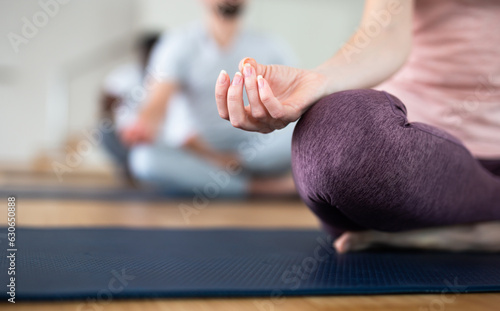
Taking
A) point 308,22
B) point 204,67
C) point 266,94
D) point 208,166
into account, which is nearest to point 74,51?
point 308,22

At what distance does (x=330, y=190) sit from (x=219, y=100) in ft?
0.72

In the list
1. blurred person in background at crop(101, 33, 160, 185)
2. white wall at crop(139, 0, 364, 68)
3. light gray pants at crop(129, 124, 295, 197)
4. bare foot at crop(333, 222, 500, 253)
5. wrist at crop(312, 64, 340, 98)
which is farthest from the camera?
white wall at crop(139, 0, 364, 68)

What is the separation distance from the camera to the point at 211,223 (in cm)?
162

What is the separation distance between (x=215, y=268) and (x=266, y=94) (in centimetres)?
28

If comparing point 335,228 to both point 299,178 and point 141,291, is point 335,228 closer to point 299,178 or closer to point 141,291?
point 299,178

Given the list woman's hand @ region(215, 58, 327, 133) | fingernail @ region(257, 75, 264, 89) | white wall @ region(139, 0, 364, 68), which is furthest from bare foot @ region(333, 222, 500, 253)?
white wall @ region(139, 0, 364, 68)

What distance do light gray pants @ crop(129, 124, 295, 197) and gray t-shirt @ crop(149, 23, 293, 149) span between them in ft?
0.36

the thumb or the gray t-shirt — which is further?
the gray t-shirt

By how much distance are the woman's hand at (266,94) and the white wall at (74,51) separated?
5.69 metres

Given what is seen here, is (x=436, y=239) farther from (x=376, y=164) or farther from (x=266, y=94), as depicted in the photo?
(x=266, y=94)

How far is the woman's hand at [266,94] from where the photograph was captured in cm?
73

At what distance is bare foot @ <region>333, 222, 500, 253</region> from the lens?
1.02 metres

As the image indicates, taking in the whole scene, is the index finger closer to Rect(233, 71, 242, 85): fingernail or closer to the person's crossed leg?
Rect(233, 71, 242, 85): fingernail

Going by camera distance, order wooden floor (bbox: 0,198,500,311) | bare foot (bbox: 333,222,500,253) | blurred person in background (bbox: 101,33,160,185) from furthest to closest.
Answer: blurred person in background (bbox: 101,33,160,185), bare foot (bbox: 333,222,500,253), wooden floor (bbox: 0,198,500,311)
